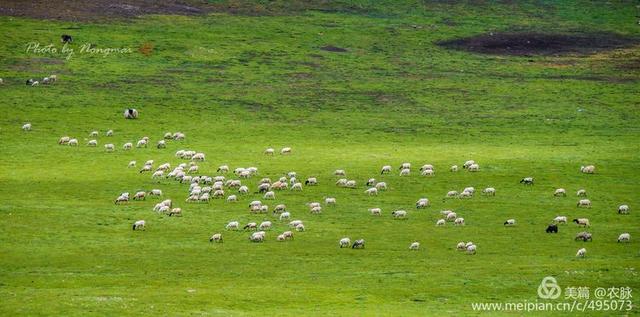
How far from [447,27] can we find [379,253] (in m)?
70.8

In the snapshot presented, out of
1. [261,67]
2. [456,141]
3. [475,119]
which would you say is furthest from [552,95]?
[261,67]

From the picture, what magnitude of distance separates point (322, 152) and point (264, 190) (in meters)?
12.8

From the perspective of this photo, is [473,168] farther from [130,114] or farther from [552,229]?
[130,114]

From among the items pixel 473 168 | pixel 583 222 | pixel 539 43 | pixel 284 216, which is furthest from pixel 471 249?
pixel 539 43

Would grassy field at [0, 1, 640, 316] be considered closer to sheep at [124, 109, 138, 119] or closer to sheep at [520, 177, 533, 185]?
sheep at [520, 177, 533, 185]

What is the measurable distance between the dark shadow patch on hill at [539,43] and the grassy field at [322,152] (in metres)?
2.03

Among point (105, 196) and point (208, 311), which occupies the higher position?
point (208, 311)


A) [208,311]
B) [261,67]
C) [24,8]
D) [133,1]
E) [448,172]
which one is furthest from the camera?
[133,1]

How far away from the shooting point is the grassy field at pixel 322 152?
39.3 m

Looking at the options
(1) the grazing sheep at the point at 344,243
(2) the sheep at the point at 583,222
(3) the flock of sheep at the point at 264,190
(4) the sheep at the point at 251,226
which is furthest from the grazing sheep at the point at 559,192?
(4) the sheep at the point at 251,226

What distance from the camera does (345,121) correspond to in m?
79.1

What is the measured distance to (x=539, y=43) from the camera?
349ft

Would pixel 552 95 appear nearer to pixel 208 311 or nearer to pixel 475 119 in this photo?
pixel 475 119

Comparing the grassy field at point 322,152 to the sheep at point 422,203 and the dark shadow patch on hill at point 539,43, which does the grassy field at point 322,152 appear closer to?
the sheep at point 422,203
